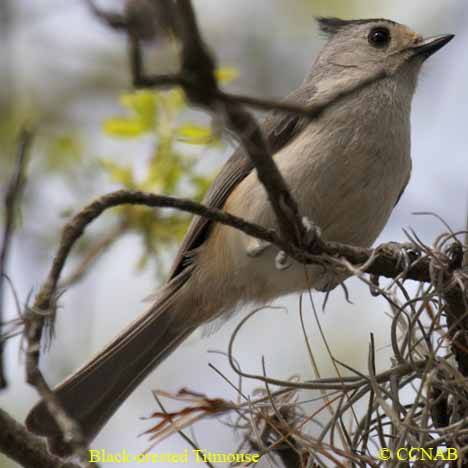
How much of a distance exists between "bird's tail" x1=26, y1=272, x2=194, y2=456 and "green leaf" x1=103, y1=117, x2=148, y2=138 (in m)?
0.66

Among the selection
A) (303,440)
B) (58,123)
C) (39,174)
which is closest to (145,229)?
(39,174)

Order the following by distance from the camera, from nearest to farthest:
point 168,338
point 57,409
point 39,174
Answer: point 57,409 → point 168,338 → point 39,174

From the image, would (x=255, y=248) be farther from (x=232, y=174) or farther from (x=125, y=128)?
(x=125, y=128)

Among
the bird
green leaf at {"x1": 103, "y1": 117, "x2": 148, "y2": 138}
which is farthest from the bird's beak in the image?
green leaf at {"x1": 103, "y1": 117, "x2": 148, "y2": 138}

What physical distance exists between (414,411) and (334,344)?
2642mm

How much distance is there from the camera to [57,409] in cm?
177

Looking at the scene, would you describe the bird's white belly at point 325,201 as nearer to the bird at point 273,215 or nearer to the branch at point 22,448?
the bird at point 273,215

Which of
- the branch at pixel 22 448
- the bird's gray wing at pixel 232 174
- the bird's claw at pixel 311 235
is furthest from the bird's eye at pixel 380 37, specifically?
the branch at pixel 22 448

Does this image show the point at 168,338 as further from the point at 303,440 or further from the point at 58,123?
the point at 58,123

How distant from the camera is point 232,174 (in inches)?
140

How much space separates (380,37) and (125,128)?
4.61ft

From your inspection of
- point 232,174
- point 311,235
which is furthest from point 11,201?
point 232,174

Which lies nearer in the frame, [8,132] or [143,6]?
[143,6]

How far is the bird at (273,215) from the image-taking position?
10.7 ft
